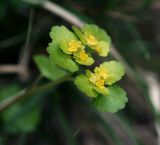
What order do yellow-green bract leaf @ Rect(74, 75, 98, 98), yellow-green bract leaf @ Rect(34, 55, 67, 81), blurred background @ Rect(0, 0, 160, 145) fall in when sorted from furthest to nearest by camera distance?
blurred background @ Rect(0, 0, 160, 145)
yellow-green bract leaf @ Rect(34, 55, 67, 81)
yellow-green bract leaf @ Rect(74, 75, 98, 98)

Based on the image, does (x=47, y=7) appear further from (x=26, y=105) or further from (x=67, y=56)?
(x=67, y=56)

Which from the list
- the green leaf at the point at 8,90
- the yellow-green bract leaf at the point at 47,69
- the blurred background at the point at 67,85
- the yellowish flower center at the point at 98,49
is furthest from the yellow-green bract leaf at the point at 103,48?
the green leaf at the point at 8,90

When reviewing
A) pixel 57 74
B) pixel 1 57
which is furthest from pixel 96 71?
pixel 1 57

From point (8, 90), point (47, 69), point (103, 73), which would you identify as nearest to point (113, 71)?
point (103, 73)

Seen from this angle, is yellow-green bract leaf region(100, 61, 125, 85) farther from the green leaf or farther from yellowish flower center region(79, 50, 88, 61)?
the green leaf

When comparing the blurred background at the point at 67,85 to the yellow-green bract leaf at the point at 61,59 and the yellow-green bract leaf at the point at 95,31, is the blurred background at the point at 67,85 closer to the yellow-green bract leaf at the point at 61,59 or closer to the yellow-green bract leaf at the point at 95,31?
the yellow-green bract leaf at the point at 95,31

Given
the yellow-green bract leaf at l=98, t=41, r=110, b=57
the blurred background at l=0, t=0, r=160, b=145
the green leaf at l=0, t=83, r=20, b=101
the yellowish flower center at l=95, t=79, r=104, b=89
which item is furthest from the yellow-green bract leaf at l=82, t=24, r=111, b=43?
the green leaf at l=0, t=83, r=20, b=101

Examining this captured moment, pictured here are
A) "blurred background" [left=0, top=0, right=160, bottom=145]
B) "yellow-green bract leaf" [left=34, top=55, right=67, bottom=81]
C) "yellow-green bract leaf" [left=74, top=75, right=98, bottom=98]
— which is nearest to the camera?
"yellow-green bract leaf" [left=74, top=75, right=98, bottom=98]
